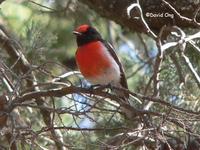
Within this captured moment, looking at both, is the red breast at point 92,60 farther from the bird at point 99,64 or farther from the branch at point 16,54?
the branch at point 16,54

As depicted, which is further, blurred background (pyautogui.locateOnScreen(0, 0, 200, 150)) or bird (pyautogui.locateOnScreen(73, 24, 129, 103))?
bird (pyautogui.locateOnScreen(73, 24, 129, 103))

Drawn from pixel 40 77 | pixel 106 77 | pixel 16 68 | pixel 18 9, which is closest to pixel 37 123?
pixel 40 77

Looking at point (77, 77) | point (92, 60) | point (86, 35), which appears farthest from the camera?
point (77, 77)

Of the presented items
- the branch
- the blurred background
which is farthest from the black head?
the branch

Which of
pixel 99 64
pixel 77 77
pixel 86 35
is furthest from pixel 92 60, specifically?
pixel 77 77

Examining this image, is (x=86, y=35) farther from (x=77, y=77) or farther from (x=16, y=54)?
(x=16, y=54)

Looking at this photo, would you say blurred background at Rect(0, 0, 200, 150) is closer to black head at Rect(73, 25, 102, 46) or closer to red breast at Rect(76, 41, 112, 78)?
red breast at Rect(76, 41, 112, 78)

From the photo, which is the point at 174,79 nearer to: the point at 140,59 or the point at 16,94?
the point at 140,59

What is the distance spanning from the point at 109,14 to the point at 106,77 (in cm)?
44

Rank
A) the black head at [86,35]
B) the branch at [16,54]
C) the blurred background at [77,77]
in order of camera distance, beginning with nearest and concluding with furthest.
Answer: the blurred background at [77,77] < the branch at [16,54] < the black head at [86,35]

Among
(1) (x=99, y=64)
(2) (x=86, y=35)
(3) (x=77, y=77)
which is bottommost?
(3) (x=77, y=77)

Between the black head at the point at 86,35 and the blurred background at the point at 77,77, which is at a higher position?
the black head at the point at 86,35

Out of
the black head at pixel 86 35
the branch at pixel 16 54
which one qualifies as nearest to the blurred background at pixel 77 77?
the branch at pixel 16 54

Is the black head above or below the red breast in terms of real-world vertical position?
above
